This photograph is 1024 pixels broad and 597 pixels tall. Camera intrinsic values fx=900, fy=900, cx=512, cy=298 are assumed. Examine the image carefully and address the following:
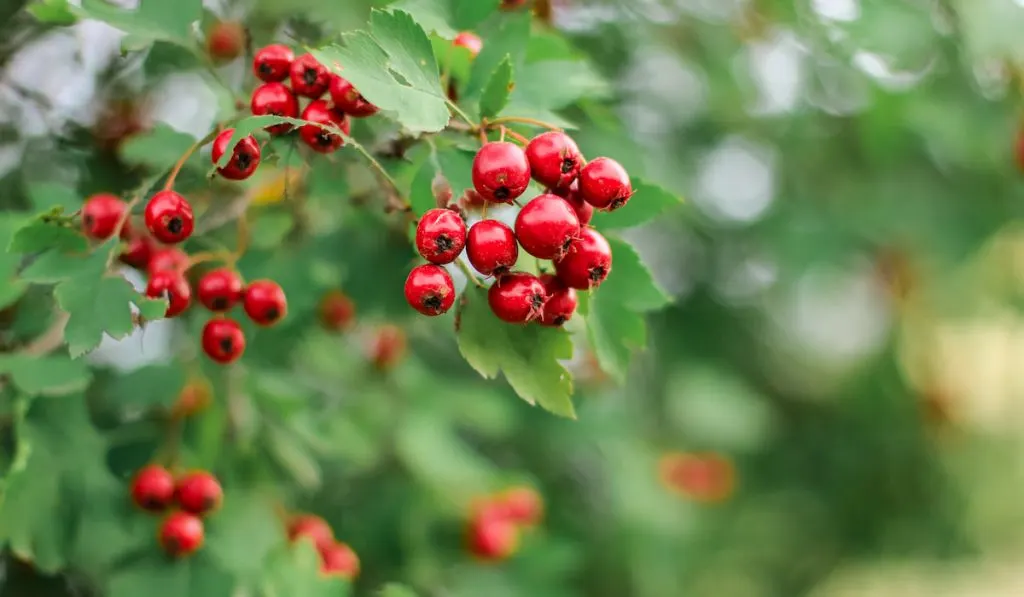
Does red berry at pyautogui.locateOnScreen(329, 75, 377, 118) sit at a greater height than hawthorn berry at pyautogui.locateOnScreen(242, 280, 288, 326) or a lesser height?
greater

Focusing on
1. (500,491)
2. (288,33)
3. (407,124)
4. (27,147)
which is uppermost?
(407,124)

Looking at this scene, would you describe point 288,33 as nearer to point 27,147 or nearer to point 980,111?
point 27,147

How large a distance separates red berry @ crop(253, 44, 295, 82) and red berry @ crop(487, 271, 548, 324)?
44 cm

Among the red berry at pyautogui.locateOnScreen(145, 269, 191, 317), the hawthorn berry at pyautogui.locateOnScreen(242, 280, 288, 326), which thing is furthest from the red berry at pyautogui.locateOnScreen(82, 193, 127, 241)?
the hawthorn berry at pyautogui.locateOnScreen(242, 280, 288, 326)

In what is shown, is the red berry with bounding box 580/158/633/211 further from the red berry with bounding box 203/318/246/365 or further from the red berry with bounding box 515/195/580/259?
the red berry with bounding box 203/318/246/365

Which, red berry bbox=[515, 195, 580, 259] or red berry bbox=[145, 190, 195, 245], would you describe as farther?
red berry bbox=[145, 190, 195, 245]

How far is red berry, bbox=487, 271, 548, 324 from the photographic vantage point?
1.08 meters

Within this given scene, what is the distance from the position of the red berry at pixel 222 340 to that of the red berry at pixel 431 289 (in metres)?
0.43

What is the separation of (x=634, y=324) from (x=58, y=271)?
0.82 metres

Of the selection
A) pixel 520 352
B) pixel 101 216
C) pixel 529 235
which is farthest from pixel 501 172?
pixel 101 216

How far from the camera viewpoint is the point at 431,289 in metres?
1.08

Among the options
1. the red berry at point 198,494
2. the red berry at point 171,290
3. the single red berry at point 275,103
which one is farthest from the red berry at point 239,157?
the red berry at point 198,494

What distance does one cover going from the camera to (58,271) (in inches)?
50.6

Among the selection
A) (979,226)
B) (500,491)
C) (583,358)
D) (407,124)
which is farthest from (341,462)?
(979,226)
